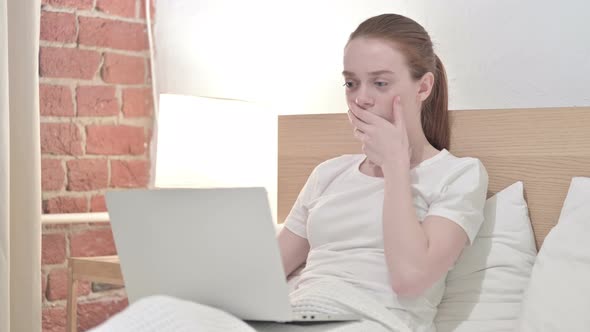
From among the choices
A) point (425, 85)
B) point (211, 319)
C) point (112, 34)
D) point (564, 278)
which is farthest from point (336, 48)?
point (211, 319)

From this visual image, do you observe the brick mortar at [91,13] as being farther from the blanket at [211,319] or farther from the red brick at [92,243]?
the blanket at [211,319]

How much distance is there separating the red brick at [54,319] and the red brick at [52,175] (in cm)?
36

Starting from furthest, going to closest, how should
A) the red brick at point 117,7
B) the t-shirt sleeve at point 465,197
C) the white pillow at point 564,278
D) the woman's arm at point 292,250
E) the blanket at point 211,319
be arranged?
the red brick at point 117,7
the woman's arm at point 292,250
the t-shirt sleeve at point 465,197
the white pillow at point 564,278
the blanket at point 211,319

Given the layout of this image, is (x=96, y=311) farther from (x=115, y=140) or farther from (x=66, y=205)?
(x=115, y=140)

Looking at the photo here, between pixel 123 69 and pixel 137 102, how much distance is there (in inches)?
4.5

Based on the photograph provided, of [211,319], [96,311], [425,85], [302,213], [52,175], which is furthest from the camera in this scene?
[96,311]

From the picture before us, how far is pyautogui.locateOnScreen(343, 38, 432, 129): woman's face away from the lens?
169 centimetres

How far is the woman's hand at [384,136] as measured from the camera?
1.63m

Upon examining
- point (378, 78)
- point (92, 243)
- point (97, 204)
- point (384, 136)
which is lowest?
point (92, 243)

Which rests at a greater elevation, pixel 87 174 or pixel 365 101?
pixel 365 101

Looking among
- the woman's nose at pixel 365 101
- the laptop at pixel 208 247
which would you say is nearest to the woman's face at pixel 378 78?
the woman's nose at pixel 365 101

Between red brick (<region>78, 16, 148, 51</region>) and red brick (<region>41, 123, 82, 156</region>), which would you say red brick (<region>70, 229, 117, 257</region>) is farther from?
red brick (<region>78, 16, 148, 51</region>)

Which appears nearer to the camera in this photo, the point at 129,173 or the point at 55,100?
the point at 55,100

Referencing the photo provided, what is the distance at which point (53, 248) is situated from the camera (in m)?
2.55
